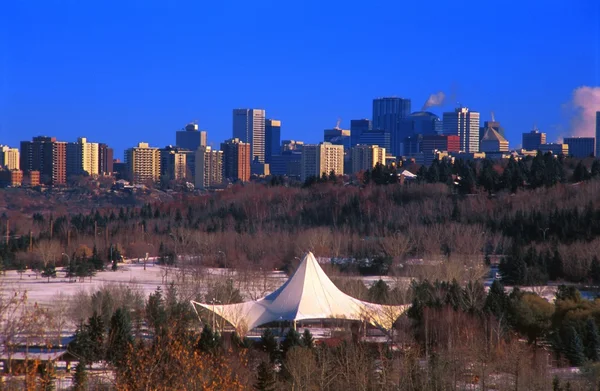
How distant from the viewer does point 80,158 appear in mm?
118250

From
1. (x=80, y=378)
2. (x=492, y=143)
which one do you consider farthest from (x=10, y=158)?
Result: (x=80, y=378)

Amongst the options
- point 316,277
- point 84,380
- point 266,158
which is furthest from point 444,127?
point 84,380

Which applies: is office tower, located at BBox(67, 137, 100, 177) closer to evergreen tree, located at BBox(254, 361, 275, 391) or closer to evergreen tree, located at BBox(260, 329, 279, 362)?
evergreen tree, located at BBox(260, 329, 279, 362)

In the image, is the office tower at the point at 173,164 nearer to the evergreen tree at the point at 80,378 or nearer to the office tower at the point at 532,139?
the office tower at the point at 532,139

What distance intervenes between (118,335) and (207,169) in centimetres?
9931

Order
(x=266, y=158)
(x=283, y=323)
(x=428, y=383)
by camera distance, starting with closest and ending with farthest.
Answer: (x=428, y=383)
(x=283, y=323)
(x=266, y=158)

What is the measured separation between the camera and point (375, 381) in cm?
Result: 1742

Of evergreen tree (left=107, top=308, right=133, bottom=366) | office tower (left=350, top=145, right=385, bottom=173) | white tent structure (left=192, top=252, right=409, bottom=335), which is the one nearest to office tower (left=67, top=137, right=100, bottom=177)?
office tower (left=350, top=145, right=385, bottom=173)

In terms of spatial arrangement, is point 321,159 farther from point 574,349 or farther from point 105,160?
point 574,349

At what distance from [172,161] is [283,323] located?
96.9 meters

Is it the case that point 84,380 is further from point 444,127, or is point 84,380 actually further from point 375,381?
point 444,127

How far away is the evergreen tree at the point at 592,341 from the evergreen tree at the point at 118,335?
850 cm

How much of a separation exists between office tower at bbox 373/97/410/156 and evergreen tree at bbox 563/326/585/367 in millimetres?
136018

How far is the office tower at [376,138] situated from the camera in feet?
513
